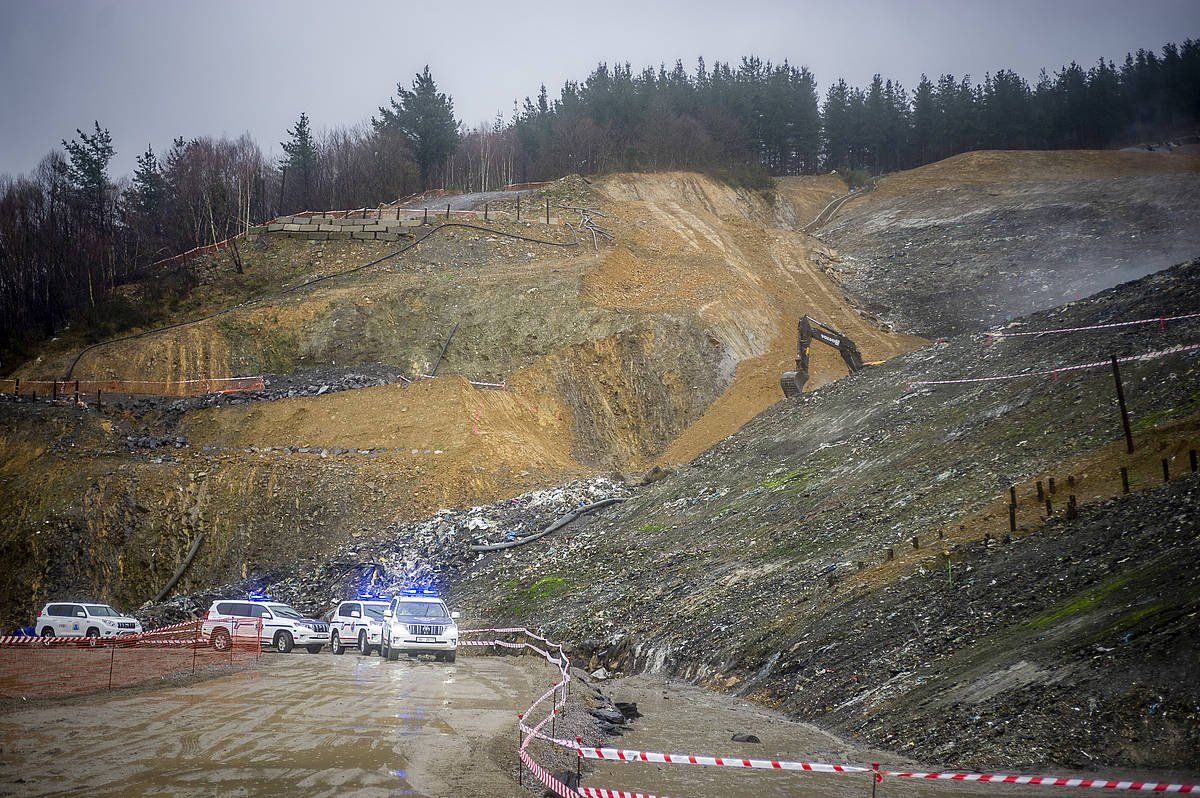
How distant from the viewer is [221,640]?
22.3 meters

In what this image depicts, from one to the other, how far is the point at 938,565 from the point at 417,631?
11.8 m

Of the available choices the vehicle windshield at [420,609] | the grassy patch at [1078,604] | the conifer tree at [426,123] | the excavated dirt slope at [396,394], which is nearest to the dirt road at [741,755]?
the grassy patch at [1078,604]

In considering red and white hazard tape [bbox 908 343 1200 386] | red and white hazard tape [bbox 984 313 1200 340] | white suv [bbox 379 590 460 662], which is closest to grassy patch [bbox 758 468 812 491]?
red and white hazard tape [bbox 908 343 1200 386]

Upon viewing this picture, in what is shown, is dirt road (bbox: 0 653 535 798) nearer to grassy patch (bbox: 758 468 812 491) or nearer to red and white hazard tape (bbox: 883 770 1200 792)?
red and white hazard tape (bbox: 883 770 1200 792)

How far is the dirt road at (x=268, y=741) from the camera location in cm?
845

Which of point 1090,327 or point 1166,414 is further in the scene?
point 1090,327

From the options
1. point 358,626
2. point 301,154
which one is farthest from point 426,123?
point 358,626

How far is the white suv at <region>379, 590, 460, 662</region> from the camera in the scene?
2073 cm

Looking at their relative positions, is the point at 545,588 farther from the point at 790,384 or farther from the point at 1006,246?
the point at 1006,246

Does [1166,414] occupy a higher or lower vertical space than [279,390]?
lower

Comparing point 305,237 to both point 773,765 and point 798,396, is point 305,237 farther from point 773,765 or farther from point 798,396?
point 773,765

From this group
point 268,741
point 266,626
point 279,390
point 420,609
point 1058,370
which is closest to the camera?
point 268,741

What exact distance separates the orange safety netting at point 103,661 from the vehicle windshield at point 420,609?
129 inches

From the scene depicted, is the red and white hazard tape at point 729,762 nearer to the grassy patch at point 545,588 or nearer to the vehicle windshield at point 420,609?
the vehicle windshield at point 420,609
